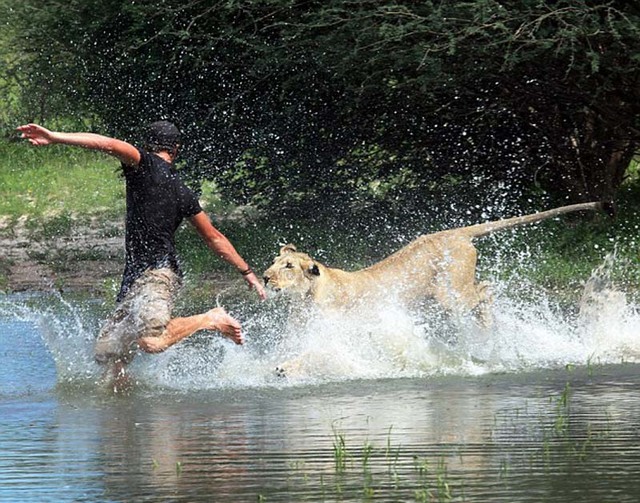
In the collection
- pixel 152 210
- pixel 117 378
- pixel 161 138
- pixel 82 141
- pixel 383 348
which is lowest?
pixel 117 378

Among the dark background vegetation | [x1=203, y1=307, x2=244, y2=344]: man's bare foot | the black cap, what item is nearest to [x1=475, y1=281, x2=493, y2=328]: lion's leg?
[x1=203, y1=307, x2=244, y2=344]: man's bare foot

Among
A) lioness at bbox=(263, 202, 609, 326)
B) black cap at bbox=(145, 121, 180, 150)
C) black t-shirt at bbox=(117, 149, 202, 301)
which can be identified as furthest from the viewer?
lioness at bbox=(263, 202, 609, 326)

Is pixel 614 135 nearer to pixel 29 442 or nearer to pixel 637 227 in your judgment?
pixel 637 227

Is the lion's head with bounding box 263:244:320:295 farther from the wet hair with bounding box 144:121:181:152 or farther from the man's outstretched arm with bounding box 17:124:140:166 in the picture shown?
the man's outstretched arm with bounding box 17:124:140:166

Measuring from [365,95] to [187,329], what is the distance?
7.89 metres

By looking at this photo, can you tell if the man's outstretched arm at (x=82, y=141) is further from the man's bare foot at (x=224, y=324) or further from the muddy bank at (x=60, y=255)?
the muddy bank at (x=60, y=255)

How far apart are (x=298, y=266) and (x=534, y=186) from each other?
823 cm

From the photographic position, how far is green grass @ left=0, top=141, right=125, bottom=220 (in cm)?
2225

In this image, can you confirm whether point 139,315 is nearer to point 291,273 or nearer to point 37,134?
point 37,134

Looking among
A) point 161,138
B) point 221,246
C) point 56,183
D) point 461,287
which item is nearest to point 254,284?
point 221,246

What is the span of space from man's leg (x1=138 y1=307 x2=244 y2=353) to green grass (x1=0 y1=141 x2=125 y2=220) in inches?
442

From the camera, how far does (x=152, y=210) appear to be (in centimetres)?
932

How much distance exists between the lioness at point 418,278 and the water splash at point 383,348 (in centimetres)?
13

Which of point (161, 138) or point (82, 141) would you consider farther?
Answer: point (161, 138)
